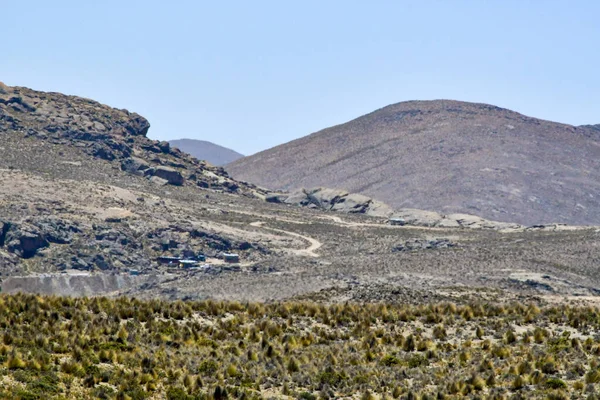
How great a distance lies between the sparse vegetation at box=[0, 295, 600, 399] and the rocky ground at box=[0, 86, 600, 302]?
1589cm

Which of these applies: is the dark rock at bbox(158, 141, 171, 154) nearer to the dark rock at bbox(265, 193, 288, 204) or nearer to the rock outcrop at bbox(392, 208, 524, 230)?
the dark rock at bbox(265, 193, 288, 204)

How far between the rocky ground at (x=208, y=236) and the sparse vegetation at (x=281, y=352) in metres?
15.9

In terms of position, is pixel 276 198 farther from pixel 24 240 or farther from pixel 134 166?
pixel 24 240

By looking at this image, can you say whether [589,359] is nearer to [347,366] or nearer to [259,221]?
[347,366]

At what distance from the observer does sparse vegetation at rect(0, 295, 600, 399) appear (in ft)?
78.0

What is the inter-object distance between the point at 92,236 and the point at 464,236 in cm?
3972

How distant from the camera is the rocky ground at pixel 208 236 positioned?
71.9 m

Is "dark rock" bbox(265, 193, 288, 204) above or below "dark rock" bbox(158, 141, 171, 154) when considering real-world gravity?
below

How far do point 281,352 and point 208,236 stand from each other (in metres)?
69.0

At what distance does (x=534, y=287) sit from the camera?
7025cm

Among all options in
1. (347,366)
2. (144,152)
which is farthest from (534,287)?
(144,152)

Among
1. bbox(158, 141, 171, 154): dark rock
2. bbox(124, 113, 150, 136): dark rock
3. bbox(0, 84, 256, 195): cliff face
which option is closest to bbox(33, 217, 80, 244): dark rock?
bbox(0, 84, 256, 195): cliff face

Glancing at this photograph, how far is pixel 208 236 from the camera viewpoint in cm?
9644

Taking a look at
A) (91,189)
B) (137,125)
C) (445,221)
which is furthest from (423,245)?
(137,125)
